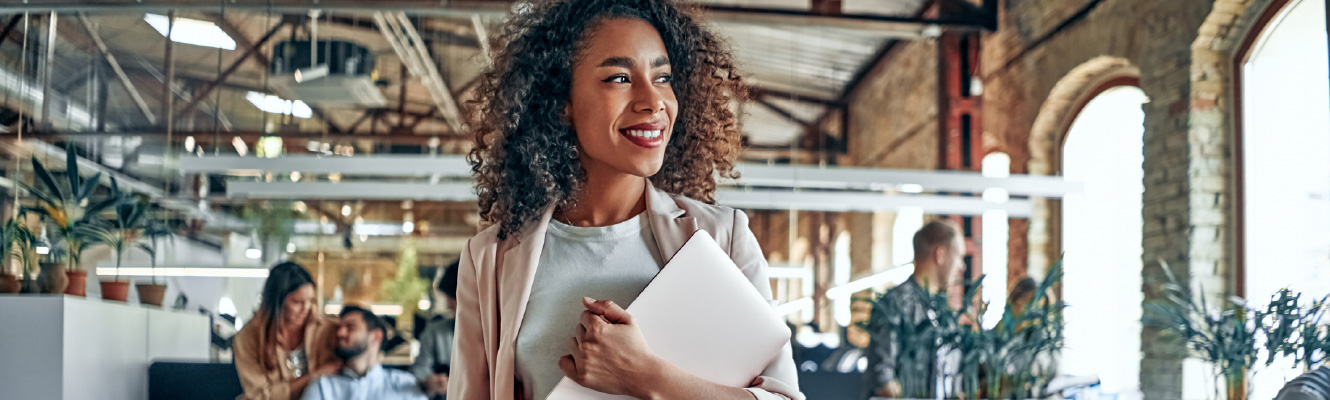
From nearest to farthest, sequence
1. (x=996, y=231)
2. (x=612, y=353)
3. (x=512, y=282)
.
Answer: (x=612, y=353) < (x=512, y=282) < (x=996, y=231)

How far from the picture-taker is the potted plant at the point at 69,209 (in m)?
4.19

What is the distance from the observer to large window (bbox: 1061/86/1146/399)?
6.47 meters

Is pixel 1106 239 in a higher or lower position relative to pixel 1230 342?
higher

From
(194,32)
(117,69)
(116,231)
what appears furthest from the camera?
(194,32)

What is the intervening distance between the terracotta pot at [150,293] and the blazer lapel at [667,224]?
189 inches

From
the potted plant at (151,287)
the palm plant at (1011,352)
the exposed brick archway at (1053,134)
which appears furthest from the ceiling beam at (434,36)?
the palm plant at (1011,352)

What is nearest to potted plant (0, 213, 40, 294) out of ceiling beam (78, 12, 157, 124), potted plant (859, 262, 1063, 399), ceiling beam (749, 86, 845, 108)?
potted plant (859, 262, 1063, 399)

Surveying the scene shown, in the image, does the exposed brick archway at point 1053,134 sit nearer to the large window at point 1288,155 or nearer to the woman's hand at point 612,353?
the large window at point 1288,155

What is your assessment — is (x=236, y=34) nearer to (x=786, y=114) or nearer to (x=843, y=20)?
(x=786, y=114)

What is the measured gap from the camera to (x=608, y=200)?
0.98 meters

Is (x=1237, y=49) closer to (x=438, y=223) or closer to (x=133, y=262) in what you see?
(x=133, y=262)

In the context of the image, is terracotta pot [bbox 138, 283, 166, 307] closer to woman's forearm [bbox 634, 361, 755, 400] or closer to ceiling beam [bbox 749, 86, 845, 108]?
woman's forearm [bbox 634, 361, 755, 400]

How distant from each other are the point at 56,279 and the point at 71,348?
0.99 feet

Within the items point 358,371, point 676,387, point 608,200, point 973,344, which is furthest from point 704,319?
point 358,371
